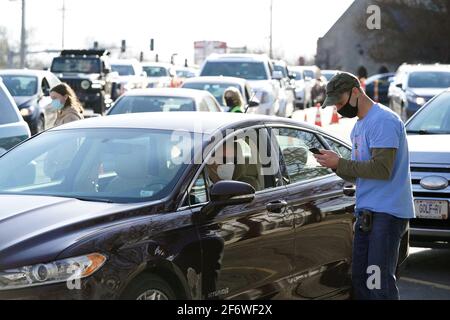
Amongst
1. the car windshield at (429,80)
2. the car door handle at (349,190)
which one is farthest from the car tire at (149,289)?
the car windshield at (429,80)

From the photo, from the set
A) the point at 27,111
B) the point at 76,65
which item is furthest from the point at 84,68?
the point at 27,111

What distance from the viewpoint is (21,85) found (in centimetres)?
2216

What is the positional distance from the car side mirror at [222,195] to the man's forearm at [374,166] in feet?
2.07

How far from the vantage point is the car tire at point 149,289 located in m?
4.93

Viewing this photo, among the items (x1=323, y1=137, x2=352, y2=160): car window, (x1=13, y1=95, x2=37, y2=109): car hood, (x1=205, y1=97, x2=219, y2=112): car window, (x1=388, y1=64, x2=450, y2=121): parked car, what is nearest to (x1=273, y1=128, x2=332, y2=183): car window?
(x1=323, y1=137, x2=352, y2=160): car window

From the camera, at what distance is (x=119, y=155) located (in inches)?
238

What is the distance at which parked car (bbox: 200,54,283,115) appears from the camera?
23.6 metres

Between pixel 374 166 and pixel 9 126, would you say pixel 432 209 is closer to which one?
pixel 374 166

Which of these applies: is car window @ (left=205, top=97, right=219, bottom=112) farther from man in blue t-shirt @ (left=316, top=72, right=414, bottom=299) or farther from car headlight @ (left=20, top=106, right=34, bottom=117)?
man in blue t-shirt @ (left=316, top=72, right=414, bottom=299)

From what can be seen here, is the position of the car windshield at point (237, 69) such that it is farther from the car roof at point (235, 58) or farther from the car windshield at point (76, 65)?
the car windshield at point (76, 65)

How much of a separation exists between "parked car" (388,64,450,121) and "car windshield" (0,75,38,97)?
9497 millimetres
